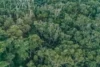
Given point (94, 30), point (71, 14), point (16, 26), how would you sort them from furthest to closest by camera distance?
point (71, 14) → point (94, 30) → point (16, 26)

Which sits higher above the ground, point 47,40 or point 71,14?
point 71,14

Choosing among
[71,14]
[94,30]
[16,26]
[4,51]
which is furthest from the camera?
[71,14]

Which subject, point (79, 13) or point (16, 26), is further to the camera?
Answer: point (79, 13)

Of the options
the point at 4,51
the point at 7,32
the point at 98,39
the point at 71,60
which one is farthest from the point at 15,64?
the point at 98,39

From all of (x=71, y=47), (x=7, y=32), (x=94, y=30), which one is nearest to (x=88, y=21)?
(x=94, y=30)

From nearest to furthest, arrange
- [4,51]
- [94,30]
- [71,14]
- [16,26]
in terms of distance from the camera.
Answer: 1. [4,51]
2. [16,26]
3. [94,30]
4. [71,14]

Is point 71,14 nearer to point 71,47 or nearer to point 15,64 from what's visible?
point 71,47

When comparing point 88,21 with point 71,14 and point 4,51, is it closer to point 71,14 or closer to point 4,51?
point 71,14
